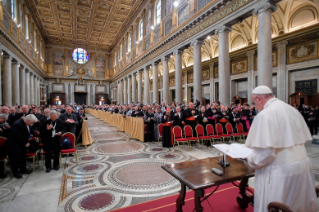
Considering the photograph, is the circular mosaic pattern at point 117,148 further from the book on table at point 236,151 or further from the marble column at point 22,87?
the marble column at point 22,87

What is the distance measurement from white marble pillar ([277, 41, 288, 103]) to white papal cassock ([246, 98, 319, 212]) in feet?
41.2

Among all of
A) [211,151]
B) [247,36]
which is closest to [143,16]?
[247,36]

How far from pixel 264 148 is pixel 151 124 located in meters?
6.92

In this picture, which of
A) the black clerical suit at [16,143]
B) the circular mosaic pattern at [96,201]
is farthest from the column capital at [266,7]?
the black clerical suit at [16,143]

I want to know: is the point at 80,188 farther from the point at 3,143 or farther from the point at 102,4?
the point at 102,4

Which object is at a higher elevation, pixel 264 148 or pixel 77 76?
pixel 77 76

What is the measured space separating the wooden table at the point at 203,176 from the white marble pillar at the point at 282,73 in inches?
476

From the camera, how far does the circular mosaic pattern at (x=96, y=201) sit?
3004mm

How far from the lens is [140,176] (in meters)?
4.27

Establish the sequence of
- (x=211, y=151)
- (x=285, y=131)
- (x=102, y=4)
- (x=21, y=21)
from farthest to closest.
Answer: (x=102, y=4) < (x=21, y=21) < (x=211, y=151) < (x=285, y=131)

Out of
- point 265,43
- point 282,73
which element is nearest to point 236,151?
point 265,43

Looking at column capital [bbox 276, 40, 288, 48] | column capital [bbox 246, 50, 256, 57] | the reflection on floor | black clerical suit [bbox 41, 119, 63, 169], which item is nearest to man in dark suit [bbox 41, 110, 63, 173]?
black clerical suit [bbox 41, 119, 63, 169]

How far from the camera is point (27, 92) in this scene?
65.8 feet

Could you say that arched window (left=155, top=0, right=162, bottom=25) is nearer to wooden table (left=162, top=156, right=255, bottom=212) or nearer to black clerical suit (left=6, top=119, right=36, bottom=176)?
black clerical suit (left=6, top=119, right=36, bottom=176)
